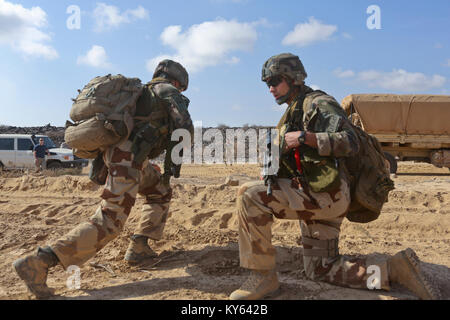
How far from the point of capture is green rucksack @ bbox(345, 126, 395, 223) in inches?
106

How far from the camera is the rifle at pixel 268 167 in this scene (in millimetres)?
2564

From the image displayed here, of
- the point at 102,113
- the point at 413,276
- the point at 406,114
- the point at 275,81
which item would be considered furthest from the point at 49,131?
the point at 413,276

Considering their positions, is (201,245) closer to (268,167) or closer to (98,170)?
A: (98,170)

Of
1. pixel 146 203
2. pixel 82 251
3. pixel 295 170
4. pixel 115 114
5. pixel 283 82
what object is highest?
pixel 283 82

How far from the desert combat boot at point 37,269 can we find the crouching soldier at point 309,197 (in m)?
1.37

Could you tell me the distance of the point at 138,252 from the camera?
3.57 m

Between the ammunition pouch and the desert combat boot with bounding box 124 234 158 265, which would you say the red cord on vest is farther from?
the desert combat boot with bounding box 124 234 158 265

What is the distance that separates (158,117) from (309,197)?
59.4 inches

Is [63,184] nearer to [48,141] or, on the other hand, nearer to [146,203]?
[146,203]

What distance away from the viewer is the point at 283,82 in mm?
2820

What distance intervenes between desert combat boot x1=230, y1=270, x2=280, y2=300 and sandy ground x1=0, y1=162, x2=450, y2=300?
0.14 metres

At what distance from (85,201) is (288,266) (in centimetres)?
430

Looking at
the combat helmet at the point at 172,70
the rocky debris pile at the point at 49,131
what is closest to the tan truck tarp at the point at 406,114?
the combat helmet at the point at 172,70
